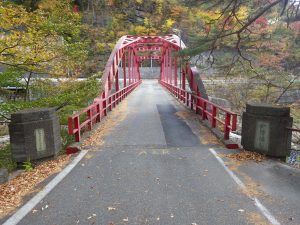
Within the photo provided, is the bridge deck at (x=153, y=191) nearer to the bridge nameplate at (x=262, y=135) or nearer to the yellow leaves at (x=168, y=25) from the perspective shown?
the bridge nameplate at (x=262, y=135)

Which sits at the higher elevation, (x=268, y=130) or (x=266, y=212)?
(x=268, y=130)

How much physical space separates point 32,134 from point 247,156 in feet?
16.6

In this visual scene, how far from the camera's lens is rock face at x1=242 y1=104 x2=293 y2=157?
6410mm

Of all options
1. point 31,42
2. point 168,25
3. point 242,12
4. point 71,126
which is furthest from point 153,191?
point 168,25

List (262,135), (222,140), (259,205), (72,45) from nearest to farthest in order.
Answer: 1. (259,205)
2. (262,135)
3. (222,140)
4. (72,45)

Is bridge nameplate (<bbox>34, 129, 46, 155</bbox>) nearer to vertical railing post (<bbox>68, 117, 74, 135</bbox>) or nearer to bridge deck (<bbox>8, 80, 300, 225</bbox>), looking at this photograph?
vertical railing post (<bbox>68, 117, 74, 135</bbox>)

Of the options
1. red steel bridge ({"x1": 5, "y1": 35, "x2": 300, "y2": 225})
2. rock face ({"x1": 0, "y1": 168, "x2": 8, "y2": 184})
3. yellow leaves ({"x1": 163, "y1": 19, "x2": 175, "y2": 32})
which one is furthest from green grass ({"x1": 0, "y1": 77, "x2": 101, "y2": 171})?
yellow leaves ({"x1": 163, "y1": 19, "x2": 175, "y2": 32})

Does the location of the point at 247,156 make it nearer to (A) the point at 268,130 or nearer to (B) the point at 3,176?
(A) the point at 268,130

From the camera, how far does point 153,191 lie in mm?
4664

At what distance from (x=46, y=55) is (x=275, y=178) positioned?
714cm

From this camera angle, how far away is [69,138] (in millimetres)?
9438

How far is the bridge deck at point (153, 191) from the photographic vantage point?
3807 mm

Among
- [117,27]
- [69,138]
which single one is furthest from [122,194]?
[117,27]

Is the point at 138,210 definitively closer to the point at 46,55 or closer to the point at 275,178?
the point at 275,178
